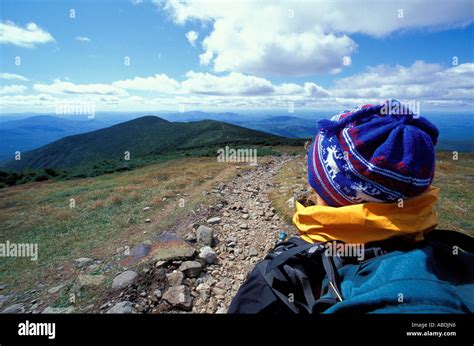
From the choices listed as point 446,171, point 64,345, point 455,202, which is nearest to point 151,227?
point 64,345

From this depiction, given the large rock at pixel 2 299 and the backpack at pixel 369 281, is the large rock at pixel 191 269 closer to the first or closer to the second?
the large rock at pixel 2 299

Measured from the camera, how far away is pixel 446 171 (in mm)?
23672

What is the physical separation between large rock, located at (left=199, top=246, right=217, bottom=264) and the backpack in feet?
17.9

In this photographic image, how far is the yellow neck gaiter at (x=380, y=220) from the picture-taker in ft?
5.65

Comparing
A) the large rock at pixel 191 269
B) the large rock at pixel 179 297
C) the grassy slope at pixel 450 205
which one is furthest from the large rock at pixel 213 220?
the large rock at pixel 179 297

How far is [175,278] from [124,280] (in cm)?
134

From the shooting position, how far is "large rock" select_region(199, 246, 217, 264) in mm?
7023

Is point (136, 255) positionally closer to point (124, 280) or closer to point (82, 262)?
point (124, 280)

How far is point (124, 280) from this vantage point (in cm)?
625

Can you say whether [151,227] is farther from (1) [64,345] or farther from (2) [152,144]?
(2) [152,144]

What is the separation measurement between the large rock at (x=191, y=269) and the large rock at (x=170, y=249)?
0.40 m

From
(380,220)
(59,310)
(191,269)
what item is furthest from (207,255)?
(380,220)

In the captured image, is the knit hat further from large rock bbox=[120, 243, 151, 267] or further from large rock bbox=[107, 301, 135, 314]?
large rock bbox=[120, 243, 151, 267]
